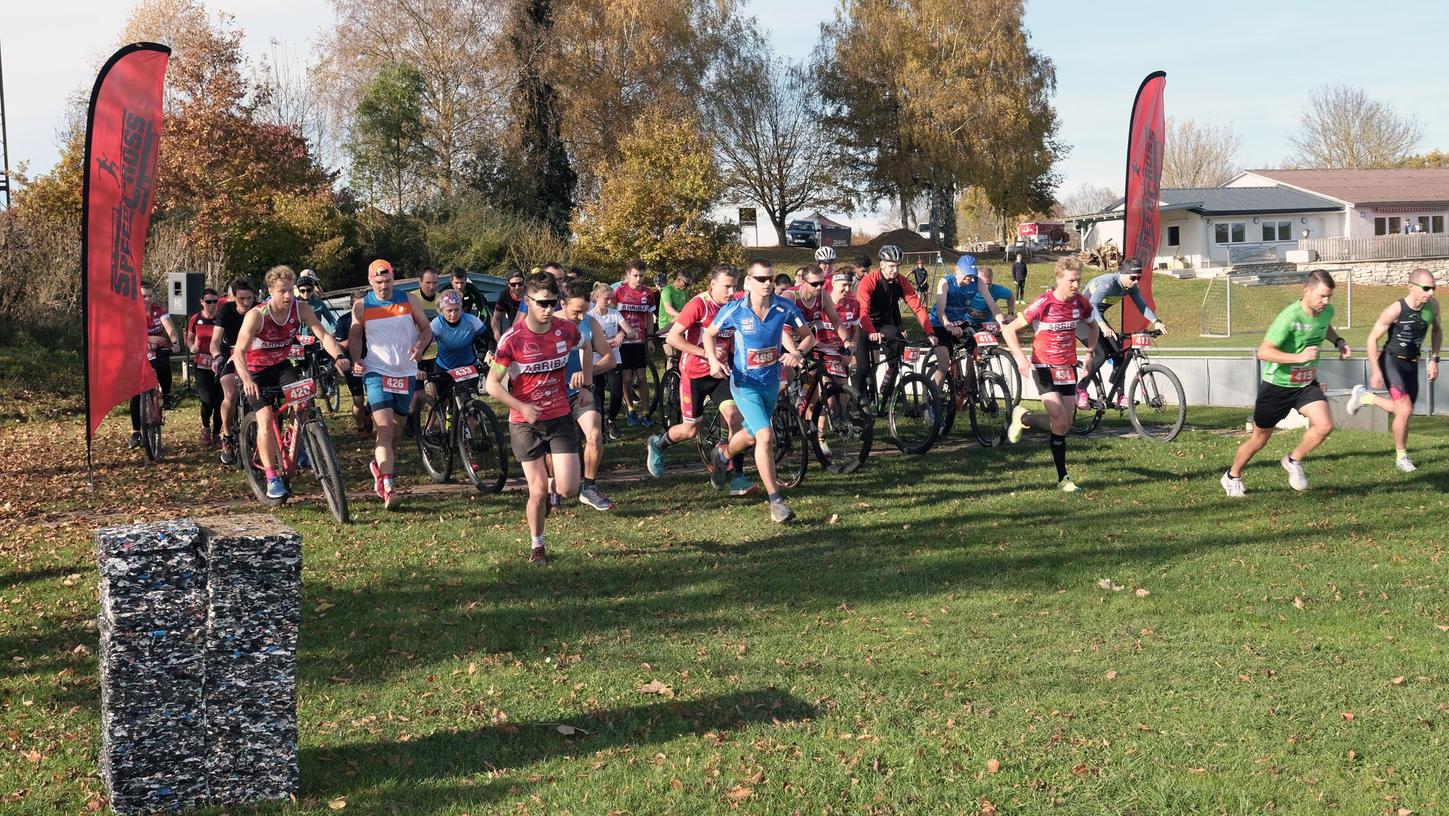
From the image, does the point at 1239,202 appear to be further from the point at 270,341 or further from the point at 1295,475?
the point at 270,341

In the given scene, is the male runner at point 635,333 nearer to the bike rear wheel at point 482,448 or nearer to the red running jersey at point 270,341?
the bike rear wheel at point 482,448

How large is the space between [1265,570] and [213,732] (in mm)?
5961

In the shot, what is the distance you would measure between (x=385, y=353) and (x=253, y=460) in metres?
1.46

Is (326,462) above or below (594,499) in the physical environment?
above

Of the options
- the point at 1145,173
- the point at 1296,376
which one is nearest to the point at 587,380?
the point at 1296,376

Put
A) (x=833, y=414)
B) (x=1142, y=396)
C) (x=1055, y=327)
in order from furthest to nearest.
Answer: (x=1142, y=396), (x=833, y=414), (x=1055, y=327)

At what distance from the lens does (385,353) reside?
34.1ft

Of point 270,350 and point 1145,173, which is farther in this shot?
point 1145,173

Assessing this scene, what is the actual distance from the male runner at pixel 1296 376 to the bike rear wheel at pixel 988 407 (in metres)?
2.99

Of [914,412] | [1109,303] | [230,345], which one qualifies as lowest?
[914,412]

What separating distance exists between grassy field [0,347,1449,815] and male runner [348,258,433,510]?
67cm

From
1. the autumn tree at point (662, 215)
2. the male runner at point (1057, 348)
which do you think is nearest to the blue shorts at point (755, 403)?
the male runner at point (1057, 348)

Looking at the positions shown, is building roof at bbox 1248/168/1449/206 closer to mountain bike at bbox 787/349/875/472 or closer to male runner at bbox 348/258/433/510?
mountain bike at bbox 787/349/875/472

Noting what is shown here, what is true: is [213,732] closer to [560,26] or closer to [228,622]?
[228,622]
